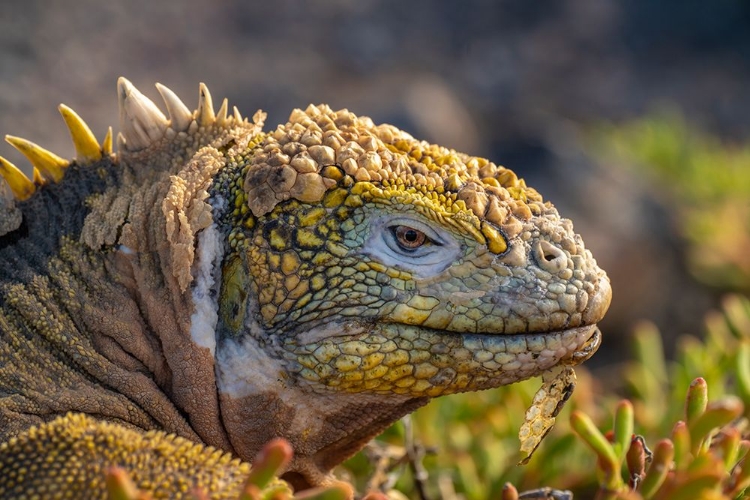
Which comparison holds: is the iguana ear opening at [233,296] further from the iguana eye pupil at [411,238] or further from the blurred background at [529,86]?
the blurred background at [529,86]

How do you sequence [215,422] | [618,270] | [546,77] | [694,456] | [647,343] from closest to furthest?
[694,456], [215,422], [647,343], [618,270], [546,77]

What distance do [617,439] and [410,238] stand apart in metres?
1.03

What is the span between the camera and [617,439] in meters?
3.23

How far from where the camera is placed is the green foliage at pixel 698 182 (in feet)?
36.3

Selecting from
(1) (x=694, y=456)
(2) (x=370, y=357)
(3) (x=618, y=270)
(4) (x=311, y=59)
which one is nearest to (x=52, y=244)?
(2) (x=370, y=357)

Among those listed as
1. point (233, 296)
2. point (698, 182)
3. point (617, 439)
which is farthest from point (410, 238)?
point (698, 182)

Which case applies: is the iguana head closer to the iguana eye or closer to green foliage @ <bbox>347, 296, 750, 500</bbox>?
the iguana eye

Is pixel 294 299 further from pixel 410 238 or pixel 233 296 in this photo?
pixel 410 238

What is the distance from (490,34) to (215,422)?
18.0 m

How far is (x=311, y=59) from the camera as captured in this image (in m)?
17.5

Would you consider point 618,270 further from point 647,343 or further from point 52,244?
point 52,244

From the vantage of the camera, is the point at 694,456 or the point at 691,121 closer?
the point at 694,456

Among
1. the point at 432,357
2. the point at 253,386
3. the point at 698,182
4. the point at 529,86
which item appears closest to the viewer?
the point at 432,357

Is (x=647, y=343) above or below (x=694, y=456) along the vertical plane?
above
